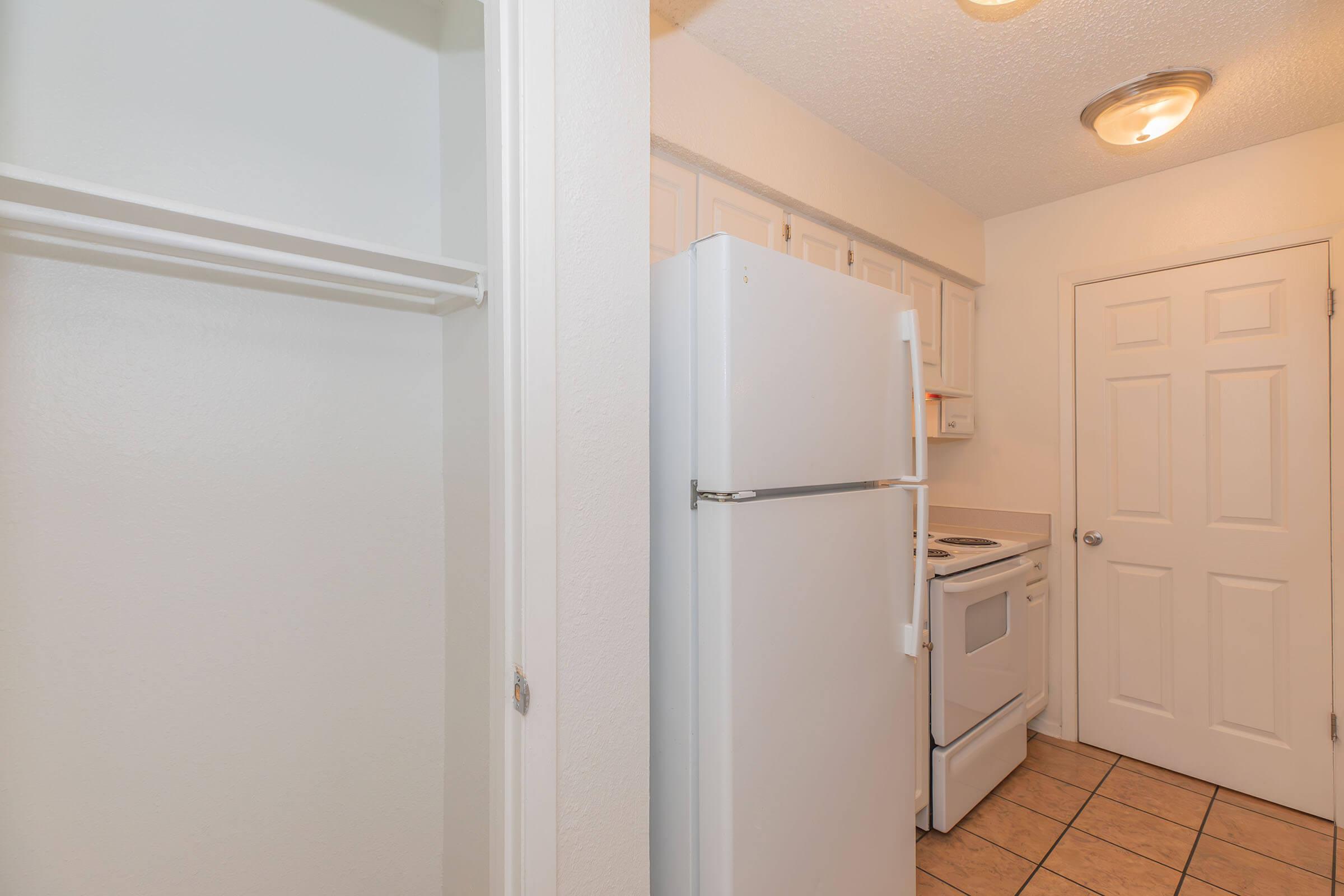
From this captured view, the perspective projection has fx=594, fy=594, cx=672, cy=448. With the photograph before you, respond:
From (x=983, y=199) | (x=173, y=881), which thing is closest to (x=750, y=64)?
(x=983, y=199)

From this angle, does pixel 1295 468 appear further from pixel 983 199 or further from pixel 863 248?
pixel 863 248

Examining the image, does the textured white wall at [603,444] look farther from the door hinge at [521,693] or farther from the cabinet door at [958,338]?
the cabinet door at [958,338]

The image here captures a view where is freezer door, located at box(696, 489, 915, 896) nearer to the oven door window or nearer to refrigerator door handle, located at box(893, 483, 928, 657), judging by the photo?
refrigerator door handle, located at box(893, 483, 928, 657)

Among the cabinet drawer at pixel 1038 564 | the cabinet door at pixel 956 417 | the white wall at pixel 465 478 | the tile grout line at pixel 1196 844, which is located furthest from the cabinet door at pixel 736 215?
the tile grout line at pixel 1196 844

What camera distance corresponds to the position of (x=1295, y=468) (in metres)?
2.21

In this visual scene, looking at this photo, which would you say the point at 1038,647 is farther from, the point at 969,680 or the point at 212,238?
the point at 212,238

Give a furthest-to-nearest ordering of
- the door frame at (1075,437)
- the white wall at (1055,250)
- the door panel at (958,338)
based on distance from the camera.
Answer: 1. the door panel at (958,338)
2. the white wall at (1055,250)
3. the door frame at (1075,437)

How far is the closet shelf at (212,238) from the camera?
2.65 feet

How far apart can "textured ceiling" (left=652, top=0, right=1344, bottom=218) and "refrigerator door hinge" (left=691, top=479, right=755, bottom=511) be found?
1.32 m

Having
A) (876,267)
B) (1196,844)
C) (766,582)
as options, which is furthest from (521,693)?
(1196,844)

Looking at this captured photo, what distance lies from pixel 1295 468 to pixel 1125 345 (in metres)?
0.74

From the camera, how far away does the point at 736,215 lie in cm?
187

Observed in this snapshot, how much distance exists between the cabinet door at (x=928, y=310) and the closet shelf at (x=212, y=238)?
206 centimetres

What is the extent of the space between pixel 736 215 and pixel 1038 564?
215cm
